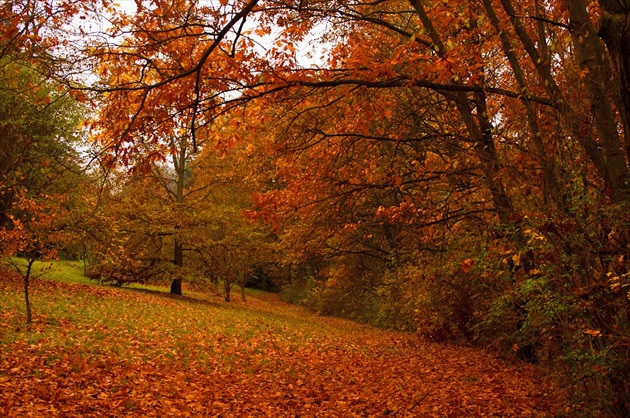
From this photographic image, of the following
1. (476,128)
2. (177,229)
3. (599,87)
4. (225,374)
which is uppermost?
(476,128)

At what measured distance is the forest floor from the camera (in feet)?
20.9

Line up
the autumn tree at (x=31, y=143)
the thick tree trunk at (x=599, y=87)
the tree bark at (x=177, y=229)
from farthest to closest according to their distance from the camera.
Result: the tree bark at (x=177, y=229), the autumn tree at (x=31, y=143), the thick tree trunk at (x=599, y=87)

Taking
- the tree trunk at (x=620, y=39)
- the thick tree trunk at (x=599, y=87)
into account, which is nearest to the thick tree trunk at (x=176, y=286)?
the thick tree trunk at (x=599, y=87)

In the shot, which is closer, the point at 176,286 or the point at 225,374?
the point at 225,374

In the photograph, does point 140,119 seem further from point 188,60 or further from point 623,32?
point 623,32

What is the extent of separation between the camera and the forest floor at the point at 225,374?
6380 millimetres

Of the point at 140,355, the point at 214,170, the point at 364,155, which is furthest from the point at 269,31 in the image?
the point at 214,170

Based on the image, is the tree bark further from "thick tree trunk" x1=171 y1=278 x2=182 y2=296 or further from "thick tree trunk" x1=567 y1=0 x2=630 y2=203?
"thick tree trunk" x1=567 y1=0 x2=630 y2=203

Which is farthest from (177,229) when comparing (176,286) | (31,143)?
(31,143)

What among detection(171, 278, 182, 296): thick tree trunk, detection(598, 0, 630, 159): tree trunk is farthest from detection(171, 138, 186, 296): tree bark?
detection(598, 0, 630, 159): tree trunk

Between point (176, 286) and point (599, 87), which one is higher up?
point (599, 87)

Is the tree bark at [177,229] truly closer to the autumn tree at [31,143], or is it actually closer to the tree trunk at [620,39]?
the autumn tree at [31,143]

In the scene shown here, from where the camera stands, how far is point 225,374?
340 inches

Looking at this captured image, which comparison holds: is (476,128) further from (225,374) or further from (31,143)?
(31,143)
